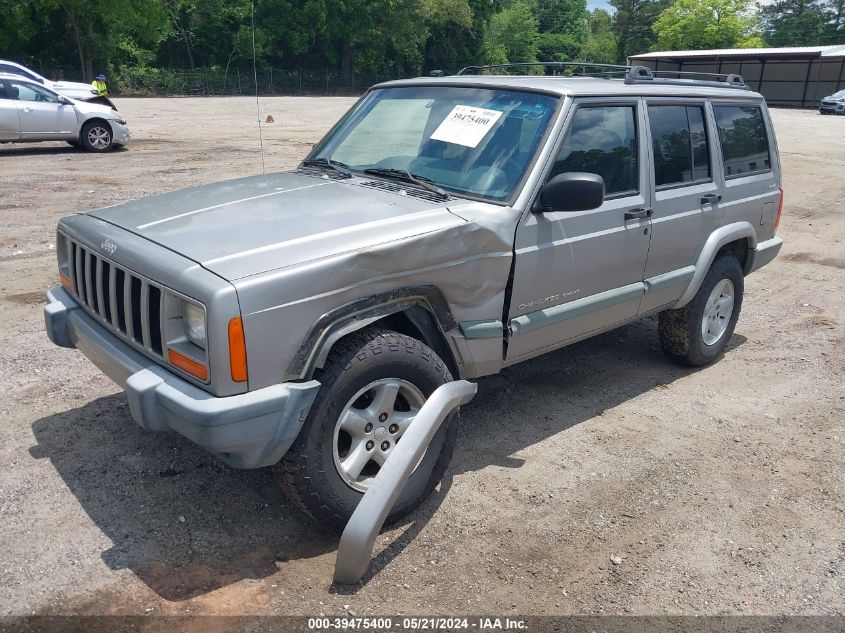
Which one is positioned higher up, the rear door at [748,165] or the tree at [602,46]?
the tree at [602,46]

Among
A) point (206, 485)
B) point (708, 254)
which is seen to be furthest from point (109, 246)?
point (708, 254)

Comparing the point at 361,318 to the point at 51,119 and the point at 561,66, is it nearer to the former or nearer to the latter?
the point at 561,66

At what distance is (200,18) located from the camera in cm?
5366

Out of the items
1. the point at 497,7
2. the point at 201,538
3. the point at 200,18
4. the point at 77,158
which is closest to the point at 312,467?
the point at 201,538

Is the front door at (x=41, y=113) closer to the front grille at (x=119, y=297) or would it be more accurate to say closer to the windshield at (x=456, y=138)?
the windshield at (x=456, y=138)

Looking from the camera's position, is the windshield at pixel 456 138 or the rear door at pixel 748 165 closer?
the windshield at pixel 456 138

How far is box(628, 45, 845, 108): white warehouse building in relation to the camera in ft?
157

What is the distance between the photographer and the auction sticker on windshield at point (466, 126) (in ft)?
13.9

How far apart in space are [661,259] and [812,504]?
1752mm

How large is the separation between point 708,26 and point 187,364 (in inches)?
3305

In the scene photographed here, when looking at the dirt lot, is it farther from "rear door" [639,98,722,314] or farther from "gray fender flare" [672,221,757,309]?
"rear door" [639,98,722,314]

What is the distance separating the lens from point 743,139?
5676 millimetres

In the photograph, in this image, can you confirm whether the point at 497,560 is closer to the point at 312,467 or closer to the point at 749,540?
the point at 312,467

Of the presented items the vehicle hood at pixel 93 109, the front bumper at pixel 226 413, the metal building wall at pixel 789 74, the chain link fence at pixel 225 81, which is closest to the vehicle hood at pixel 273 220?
the front bumper at pixel 226 413
